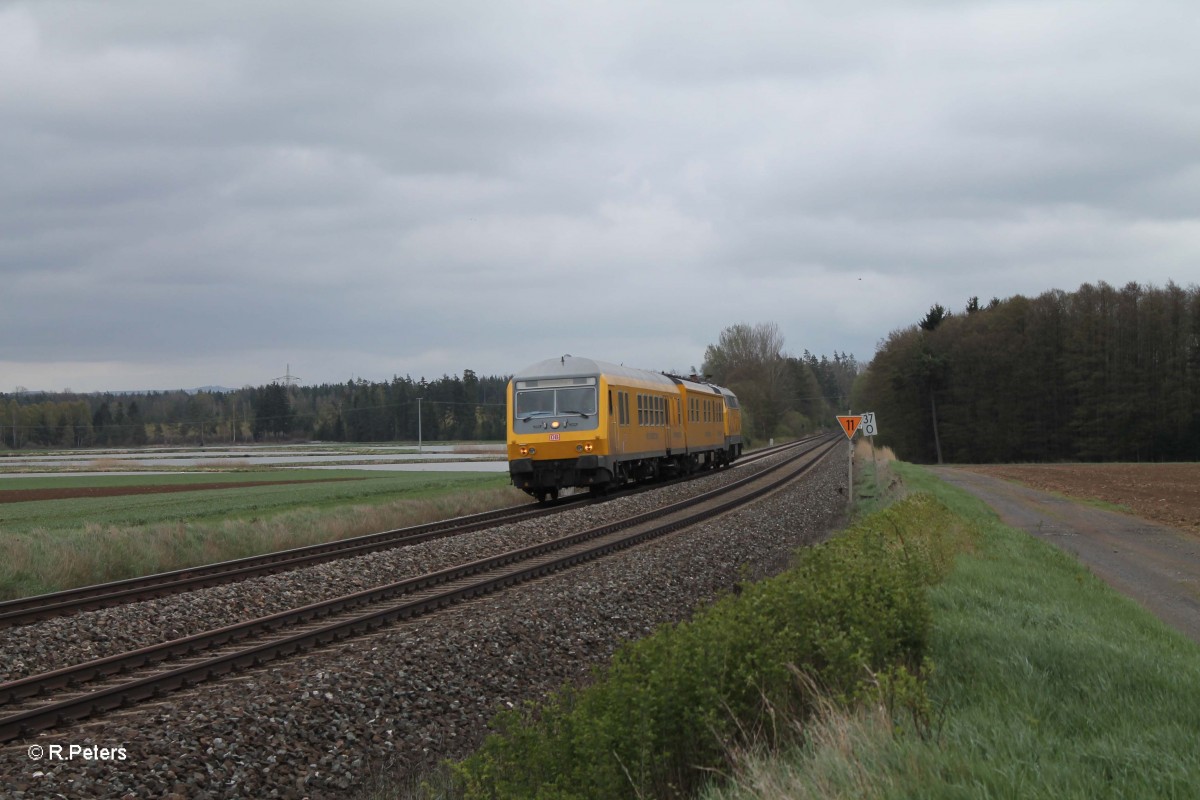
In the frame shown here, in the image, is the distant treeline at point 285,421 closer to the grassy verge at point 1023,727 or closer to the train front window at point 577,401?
the train front window at point 577,401

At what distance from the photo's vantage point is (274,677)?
824 cm

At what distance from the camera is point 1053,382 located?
235 ft

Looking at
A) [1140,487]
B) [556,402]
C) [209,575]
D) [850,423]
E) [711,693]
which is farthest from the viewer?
[1140,487]

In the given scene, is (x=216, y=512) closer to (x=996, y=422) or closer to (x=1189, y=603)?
(x=1189, y=603)

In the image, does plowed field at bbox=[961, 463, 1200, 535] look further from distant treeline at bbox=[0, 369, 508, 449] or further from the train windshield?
distant treeline at bbox=[0, 369, 508, 449]

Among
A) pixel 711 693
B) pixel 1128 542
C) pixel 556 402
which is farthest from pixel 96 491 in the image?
pixel 711 693

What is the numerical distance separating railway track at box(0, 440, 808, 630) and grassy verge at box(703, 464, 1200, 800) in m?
9.94

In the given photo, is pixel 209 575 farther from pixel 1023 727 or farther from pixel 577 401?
pixel 1023 727

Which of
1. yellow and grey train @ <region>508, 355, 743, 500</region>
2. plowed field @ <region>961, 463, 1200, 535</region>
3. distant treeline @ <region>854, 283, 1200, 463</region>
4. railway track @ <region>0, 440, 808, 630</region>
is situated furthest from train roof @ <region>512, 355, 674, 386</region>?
distant treeline @ <region>854, 283, 1200, 463</region>

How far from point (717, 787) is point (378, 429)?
144529mm

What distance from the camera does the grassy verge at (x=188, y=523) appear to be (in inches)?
607

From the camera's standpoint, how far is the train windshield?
24.3 metres

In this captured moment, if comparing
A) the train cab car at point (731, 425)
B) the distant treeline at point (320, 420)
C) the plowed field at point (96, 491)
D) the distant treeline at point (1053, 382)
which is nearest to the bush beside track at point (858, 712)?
the plowed field at point (96, 491)

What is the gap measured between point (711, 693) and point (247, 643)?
6520 mm
